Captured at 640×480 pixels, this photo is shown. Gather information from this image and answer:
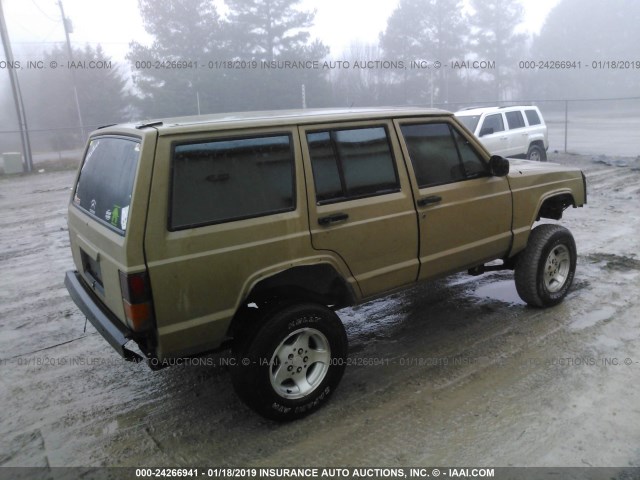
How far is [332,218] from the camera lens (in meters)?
3.42

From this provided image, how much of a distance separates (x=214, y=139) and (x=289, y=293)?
1.12 m

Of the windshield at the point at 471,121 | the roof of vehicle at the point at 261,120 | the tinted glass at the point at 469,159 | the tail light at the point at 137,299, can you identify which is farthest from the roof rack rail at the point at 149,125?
the windshield at the point at 471,121

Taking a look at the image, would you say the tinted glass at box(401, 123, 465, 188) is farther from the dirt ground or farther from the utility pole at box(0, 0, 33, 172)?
the utility pole at box(0, 0, 33, 172)

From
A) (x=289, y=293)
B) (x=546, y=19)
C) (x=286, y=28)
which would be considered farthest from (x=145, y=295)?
(x=546, y=19)

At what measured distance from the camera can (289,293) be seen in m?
3.44

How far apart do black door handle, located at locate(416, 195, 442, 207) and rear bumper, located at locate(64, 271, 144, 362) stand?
87.4 inches

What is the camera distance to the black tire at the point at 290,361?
3143 mm

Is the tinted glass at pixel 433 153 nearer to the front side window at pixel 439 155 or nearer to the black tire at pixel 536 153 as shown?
the front side window at pixel 439 155

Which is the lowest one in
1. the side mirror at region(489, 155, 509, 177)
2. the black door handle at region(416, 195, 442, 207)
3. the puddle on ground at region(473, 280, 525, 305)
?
the puddle on ground at region(473, 280, 525, 305)

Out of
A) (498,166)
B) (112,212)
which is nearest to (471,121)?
(498,166)

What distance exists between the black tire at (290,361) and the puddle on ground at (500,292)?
2.49 meters

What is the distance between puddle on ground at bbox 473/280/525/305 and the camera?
532cm

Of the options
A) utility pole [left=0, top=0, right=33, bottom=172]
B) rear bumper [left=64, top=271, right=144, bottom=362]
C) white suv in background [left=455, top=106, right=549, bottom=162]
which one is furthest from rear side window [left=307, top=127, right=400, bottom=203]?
utility pole [left=0, top=0, right=33, bottom=172]

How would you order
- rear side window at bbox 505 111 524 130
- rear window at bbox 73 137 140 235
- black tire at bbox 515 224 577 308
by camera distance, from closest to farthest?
rear window at bbox 73 137 140 235
black tire at bbox 515 224 577 308
rear side window at bbox 505 111 524 130
